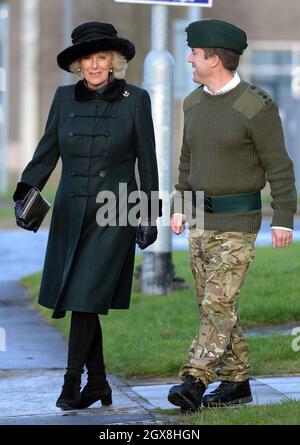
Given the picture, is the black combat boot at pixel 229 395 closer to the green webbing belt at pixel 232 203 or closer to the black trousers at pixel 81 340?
the black trousers at pixel 81 340

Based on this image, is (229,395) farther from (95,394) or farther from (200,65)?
(200,65)

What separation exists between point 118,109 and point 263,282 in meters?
4.19

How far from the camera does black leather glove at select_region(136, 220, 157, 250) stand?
628 cm

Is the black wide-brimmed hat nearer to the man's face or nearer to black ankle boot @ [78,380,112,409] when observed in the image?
the man's face

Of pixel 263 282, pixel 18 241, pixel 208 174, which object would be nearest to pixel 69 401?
pixel 208 174

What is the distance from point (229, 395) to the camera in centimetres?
631

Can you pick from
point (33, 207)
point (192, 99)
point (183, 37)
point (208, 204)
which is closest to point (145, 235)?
point (208, 204)

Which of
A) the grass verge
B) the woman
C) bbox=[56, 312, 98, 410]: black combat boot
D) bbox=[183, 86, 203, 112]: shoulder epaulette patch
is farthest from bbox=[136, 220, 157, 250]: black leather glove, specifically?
the grass verge

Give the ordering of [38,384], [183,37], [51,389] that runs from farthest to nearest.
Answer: [183,37] < [38,384] < [51,389]

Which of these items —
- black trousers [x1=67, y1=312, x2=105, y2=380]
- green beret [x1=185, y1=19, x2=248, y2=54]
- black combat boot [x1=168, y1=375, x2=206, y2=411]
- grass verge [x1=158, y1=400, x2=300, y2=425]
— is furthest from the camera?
black trousers [x1=67, y1=312, x2=105, y2=380]

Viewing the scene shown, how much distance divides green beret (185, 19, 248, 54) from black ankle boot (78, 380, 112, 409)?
170 cm

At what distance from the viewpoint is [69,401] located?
6277 mm

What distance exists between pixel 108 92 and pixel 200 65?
49cm
